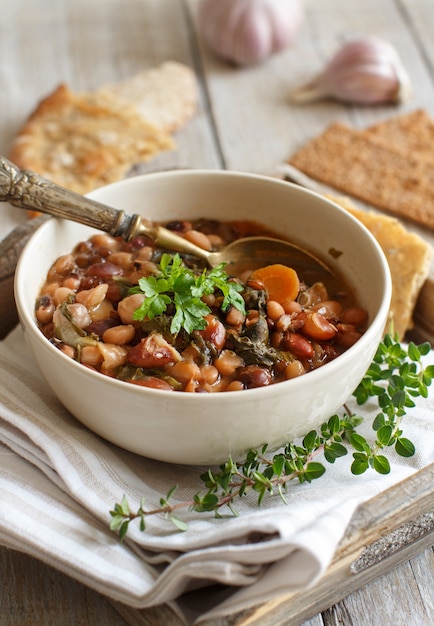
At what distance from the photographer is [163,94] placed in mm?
4121

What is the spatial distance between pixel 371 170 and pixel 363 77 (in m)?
0.77

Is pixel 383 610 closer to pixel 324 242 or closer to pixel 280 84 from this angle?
pixel 324 242

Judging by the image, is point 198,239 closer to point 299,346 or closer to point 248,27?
point 299,346

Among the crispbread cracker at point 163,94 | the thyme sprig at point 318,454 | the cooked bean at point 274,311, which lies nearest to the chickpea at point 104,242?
the cooked bean at point 274,311

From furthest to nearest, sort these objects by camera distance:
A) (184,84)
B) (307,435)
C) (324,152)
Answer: (184,84), (324,152), (307,435)

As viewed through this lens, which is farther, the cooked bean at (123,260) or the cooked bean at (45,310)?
the cooked bean at (123,260)

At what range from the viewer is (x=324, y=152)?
3773mm

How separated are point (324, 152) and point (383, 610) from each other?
2363 millimetres

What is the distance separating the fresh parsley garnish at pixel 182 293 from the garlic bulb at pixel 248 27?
8.47 feet

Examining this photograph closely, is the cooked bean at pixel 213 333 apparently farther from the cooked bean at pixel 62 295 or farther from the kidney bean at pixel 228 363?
the cooked bean at pixel 62 295

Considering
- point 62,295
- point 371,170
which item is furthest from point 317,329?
point 371,170

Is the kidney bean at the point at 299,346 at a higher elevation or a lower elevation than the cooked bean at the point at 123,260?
higher

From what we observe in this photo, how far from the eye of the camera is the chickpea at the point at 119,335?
2012mm

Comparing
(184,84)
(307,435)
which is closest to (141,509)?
(307,435)
